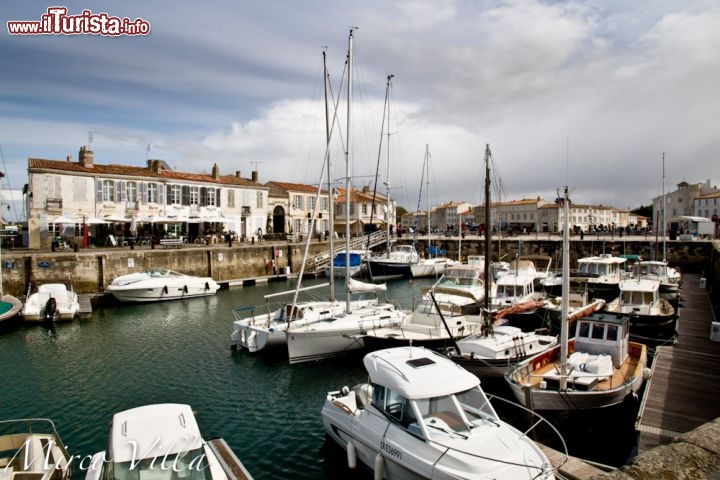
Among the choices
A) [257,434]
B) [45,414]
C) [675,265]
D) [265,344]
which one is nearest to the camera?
[257,434]

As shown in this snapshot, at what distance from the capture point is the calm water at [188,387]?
13.1 metres

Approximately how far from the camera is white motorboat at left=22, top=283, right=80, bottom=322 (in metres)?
27.8

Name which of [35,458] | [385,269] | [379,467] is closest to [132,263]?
[385,269]

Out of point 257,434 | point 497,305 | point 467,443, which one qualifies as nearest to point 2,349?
point 257,434

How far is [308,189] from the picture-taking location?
227 ft

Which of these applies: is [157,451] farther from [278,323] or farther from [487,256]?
[487,256]

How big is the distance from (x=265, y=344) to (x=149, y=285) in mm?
17165

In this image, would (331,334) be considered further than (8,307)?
No

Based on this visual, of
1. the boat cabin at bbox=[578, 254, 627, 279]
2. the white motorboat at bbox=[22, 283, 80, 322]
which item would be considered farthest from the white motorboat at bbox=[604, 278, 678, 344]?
the white motorboat at bbox=[22, 283, 80, 322]

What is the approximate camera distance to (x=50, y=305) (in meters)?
27.8

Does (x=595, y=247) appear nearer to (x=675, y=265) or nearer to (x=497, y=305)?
(x=675, y=265)

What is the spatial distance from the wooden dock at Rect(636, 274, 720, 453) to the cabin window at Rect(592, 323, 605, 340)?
1791 millimetres

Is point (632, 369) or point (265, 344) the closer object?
point (632, 369)

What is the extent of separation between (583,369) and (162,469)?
12258 millimetres
